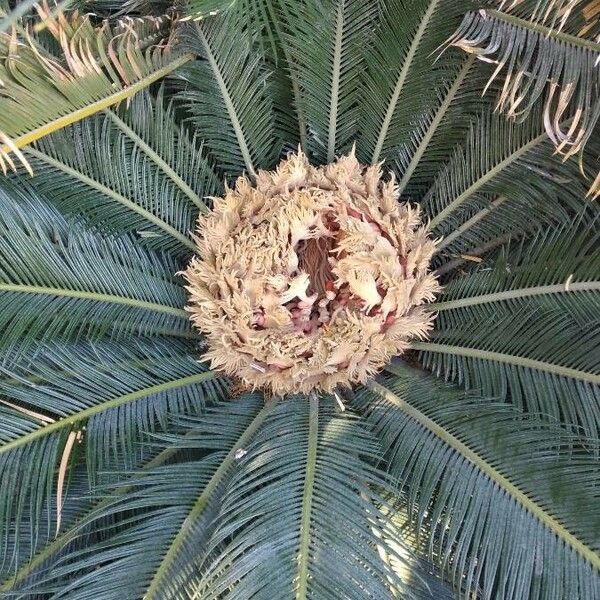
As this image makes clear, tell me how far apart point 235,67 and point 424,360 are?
31.9 inches

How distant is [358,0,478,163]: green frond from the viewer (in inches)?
53.9

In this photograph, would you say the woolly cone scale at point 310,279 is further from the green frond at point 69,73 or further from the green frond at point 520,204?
the green frond at point 69,73

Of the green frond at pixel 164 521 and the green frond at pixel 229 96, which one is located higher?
the green frond at pixel 229 96

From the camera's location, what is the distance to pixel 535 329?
1.28 metres

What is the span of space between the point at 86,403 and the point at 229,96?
2.54 feet

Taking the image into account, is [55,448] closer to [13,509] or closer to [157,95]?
[13,509]

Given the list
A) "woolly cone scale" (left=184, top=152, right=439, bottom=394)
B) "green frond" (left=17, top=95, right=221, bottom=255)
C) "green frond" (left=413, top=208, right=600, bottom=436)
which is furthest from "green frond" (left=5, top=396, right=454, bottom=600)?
"green frond" (left=17, top=95, right=221, bottom=255)

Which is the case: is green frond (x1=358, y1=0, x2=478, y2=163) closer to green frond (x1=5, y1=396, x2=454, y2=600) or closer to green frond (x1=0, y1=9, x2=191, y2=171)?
green frond (x1=0, y1=9, x2=191, y2=171)

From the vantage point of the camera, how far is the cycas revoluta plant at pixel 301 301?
112cm

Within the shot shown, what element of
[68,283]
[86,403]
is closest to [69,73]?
[68,283]

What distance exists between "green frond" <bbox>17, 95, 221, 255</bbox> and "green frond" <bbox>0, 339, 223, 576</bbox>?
30 centimetres

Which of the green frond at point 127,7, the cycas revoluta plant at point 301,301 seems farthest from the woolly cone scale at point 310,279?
the green frond at point 127,7

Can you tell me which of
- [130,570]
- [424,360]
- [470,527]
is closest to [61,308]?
[130,570]

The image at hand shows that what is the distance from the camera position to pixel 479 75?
4.52ft
